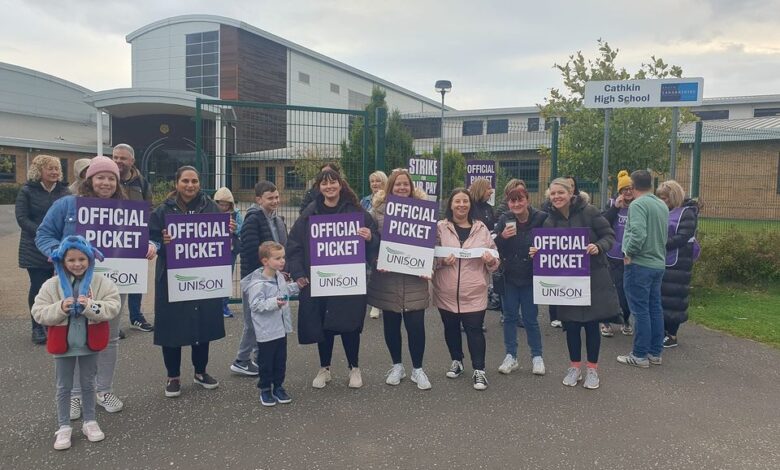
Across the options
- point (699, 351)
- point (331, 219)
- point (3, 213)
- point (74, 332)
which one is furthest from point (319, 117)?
point (3, 213)

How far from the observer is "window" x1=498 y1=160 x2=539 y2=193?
35.8ft

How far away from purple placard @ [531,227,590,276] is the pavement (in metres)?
1.09

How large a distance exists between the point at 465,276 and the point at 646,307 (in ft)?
6.70

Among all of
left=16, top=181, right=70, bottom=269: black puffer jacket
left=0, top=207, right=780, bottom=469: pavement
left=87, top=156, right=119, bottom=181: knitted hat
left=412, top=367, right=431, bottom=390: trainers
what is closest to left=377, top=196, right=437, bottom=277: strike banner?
left=412, top=367, right=431, bottom=390: trainers

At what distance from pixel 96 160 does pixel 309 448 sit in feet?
9.64

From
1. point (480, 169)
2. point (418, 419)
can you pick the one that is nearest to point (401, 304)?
point (418, 419)

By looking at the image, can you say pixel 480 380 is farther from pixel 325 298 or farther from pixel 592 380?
pixel 325 298

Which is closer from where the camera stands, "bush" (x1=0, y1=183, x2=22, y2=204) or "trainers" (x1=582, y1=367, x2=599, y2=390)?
"trainers" (x1=582, y1=367, x2=599, y2=390)

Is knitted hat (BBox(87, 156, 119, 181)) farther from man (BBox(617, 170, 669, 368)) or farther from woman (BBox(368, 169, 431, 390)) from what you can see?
man (BBox(617, 170, 669, 368))

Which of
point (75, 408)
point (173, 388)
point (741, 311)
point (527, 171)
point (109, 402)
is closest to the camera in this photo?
point (75, 408)

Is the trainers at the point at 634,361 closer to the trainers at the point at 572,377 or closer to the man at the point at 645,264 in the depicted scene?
the man at the point at 645,264

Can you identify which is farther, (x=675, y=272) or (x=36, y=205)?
(x=675, y=272)

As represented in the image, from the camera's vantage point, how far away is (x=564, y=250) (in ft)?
16.6

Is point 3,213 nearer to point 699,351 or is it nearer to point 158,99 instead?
point 158,99
